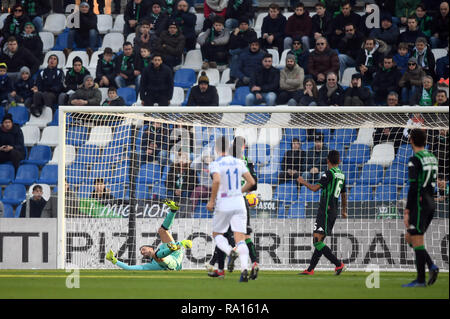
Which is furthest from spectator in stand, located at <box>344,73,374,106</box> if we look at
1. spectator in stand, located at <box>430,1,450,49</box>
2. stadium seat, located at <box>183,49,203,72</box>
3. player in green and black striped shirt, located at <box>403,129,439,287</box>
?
player in green and black striped shirt, located at <box>403,129,439,287</box>

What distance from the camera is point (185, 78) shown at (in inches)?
719

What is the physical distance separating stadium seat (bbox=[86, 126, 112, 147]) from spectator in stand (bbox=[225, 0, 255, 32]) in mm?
4576

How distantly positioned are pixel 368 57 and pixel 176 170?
5.16 metres

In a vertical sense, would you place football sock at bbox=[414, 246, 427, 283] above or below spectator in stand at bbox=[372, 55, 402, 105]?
below

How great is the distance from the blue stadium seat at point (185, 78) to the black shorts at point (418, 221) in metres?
10.0

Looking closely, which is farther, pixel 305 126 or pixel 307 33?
pixel 307 33

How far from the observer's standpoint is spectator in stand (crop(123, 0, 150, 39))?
63.1 ft

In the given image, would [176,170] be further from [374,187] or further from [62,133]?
[374,187]

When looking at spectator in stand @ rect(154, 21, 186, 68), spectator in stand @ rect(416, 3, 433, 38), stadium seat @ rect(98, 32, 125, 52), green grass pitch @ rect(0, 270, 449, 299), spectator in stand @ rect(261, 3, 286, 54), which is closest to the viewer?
green grass pitch @ rect(0, 270, 449, 299)

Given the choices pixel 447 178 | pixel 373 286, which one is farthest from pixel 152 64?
pixel 373 286

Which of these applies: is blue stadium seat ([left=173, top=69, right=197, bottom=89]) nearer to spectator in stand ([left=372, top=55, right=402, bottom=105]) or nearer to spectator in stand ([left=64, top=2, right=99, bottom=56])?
spectator in stand ([left=64, top=2, right=99, bottom=56])

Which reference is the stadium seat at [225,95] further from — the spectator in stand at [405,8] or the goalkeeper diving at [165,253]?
the goalkeeper diving at [165,253]

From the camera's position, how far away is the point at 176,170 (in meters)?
14.4

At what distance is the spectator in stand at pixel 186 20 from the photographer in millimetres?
18531
